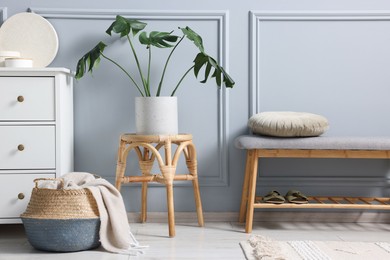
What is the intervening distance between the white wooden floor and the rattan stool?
107 mm

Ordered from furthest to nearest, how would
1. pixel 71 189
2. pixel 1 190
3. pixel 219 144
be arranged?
pixel 219 144
pixel 1 190
pixel 71 189

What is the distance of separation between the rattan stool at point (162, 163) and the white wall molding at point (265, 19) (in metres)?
0.47

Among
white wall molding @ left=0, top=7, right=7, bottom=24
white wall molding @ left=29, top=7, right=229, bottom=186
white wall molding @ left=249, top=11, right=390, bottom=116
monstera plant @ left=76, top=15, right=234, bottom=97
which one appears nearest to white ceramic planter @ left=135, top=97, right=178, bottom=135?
monstera plant @ left=76, top=15, right=234, bottom=97

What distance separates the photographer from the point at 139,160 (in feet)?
9.38

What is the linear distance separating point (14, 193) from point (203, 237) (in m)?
0.87

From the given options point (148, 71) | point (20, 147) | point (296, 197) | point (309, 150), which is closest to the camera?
point (20, 147)

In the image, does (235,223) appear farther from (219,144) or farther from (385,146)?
(385,146)

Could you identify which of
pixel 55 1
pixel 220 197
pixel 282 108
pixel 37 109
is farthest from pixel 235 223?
pixel 55 1

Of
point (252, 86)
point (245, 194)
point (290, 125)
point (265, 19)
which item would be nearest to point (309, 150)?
point (290, 125)

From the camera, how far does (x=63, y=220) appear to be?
88.9 inches

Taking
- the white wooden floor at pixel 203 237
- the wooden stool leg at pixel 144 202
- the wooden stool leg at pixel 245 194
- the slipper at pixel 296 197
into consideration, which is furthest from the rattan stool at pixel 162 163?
the slipper at pixel 296 197

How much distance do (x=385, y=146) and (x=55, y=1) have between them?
5.92 ft

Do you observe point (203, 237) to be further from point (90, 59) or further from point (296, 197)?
point (90, 59)

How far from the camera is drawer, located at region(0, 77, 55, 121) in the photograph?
255cm
